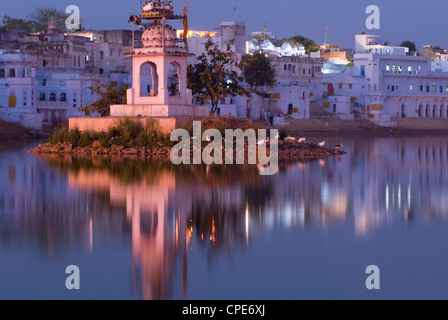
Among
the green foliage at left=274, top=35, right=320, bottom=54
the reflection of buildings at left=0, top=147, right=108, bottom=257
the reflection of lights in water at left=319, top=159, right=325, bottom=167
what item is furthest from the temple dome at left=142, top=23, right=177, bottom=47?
the green foliage at left=274, top=35, right=320, bottom=54

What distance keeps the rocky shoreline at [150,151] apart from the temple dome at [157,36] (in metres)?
4.70

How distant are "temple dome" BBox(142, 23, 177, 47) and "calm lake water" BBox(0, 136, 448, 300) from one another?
38.6ft

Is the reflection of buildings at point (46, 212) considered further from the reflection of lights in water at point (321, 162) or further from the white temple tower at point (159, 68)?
the white temple tower at point (159, 68)

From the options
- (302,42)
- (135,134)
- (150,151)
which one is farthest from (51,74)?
(302,42)

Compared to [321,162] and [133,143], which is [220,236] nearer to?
[321,162]

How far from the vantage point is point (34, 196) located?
1881 cm

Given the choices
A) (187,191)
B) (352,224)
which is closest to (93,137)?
(187,191)

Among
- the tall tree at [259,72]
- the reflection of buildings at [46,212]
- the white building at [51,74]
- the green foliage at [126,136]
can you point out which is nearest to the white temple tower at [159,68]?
the green foliage at [126,136]

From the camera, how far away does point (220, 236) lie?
13.5m

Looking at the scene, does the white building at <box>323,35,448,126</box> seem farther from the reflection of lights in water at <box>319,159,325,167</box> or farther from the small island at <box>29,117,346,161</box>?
the reflection of lights in water at <box>319,159,325,167</box>

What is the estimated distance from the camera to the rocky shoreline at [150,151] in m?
31.8

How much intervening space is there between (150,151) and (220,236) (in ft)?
61.3

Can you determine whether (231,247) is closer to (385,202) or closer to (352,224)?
(352,224)

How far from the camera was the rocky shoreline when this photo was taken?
31.8 m
